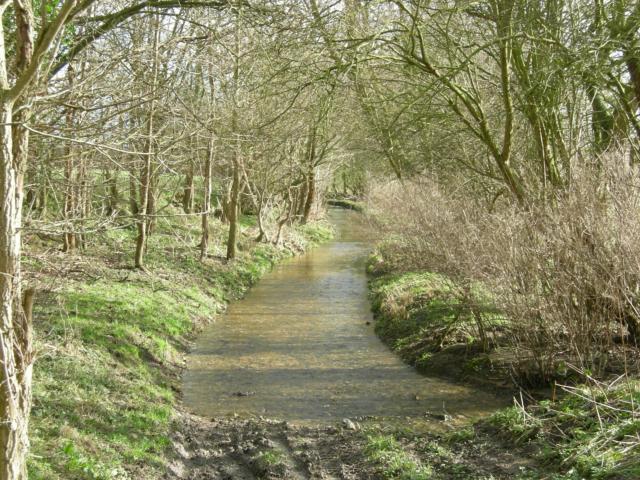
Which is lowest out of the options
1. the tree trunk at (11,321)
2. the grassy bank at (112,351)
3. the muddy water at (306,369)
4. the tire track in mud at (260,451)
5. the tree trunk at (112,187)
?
the tire track in mud at (260,451)

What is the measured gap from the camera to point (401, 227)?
52.1 ft

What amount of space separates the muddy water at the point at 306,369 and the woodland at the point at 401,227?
0.55 meters

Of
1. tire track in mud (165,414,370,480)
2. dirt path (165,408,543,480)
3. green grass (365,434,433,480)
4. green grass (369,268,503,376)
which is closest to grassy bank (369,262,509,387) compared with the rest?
green grass (369,268,503,376)

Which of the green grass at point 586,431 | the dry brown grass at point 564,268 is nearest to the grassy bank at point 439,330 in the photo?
the dry brown grass at point 564,268

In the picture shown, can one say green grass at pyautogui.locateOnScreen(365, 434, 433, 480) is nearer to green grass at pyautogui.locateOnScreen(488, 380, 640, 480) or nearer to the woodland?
the woodland

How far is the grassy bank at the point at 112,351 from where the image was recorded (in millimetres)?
6246

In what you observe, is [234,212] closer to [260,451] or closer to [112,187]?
[112,187]

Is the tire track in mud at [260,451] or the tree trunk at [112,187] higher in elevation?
the tree trunk at [112,187]

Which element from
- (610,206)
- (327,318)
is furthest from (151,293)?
(610,206)

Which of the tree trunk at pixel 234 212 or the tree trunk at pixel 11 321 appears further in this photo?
the tree trunk at pixel 234 212

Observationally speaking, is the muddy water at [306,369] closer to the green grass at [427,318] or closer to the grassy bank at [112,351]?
the green grass at [427,318]

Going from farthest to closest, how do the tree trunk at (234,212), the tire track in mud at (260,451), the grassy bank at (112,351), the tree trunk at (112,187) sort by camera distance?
the tree trunk at (234,212), the tree trunk at (112,187), the tire track in mud at (260,451), the grassy bank at (112,351)

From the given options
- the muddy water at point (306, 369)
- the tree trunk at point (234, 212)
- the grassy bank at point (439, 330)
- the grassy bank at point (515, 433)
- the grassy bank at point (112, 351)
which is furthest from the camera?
the tree trunk at point (234, 212)

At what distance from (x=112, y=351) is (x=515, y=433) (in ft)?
20.9
